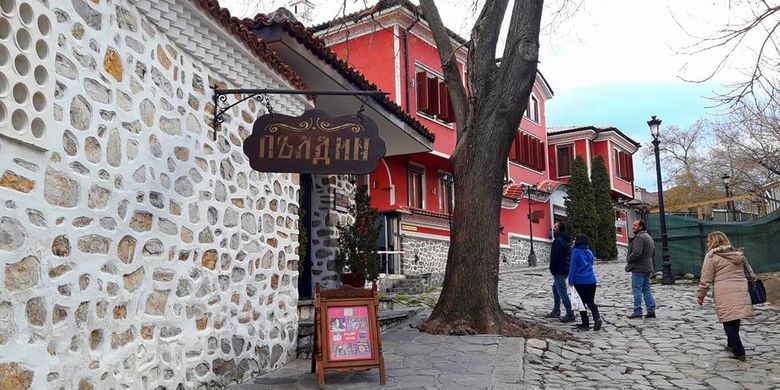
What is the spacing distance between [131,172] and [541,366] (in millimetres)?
4606

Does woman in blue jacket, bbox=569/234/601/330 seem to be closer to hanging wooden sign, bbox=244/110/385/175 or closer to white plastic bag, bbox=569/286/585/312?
white plastic bag, bbox=569/286/585/312

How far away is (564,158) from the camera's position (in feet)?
105

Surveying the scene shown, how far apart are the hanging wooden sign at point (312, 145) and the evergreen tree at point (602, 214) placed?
23222mm

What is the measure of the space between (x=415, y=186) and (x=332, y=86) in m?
9.94

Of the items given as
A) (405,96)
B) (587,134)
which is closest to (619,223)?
(587,134)

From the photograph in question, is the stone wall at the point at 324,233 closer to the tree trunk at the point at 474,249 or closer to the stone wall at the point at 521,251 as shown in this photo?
the tree trunk at the point at 474,249

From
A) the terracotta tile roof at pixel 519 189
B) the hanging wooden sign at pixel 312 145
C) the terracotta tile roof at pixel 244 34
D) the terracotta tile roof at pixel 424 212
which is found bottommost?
the hanging wooden sign at pixel 312 145

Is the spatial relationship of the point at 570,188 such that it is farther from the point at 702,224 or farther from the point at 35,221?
the point at 35,221

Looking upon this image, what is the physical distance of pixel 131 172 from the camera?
13.6 feet

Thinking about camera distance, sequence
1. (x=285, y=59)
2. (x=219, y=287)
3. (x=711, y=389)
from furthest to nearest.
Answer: (x=285, y=59)
(x=711, y=389)
(x=219, y=287)

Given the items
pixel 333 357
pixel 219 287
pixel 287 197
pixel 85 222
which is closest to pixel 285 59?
pixel 287 197

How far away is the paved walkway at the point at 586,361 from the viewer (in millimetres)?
5816

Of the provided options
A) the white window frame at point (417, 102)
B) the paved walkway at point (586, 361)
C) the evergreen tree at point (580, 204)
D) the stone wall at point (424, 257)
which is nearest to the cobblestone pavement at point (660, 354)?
the paved walkway at point (586, 361)

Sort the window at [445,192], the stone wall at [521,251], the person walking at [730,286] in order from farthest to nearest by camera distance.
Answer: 1. the stone wall at [521,251]
2. the window at [445,192]
3. the person walking at [730,286]
